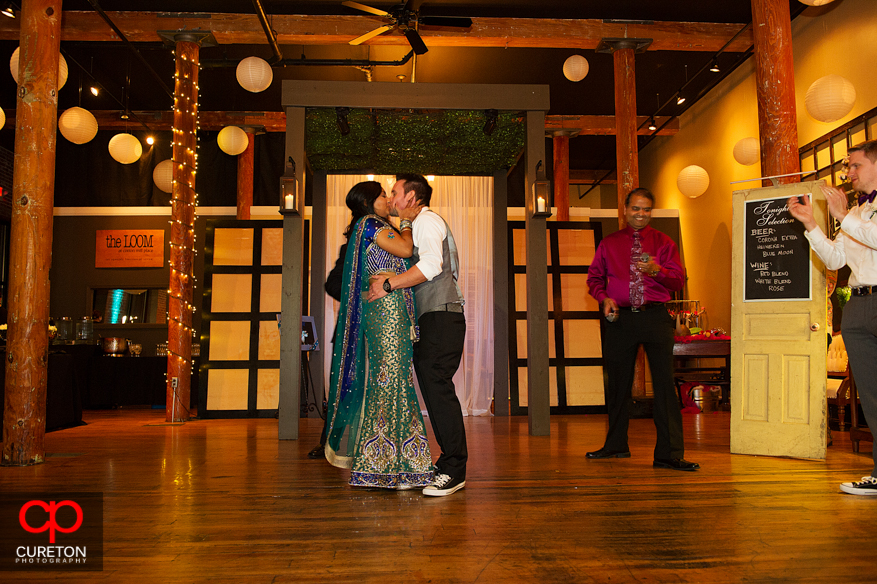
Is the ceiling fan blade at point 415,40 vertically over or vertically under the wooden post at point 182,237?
over

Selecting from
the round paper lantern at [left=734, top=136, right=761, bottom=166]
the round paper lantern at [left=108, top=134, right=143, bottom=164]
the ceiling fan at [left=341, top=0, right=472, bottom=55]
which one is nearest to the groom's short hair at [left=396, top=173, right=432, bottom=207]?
the ceiling fan at [left=341, top=0, right=472, bottom=55]

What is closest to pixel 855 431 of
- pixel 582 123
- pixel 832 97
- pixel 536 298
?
pixel 536 298

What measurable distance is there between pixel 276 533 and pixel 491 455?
7.12 feet

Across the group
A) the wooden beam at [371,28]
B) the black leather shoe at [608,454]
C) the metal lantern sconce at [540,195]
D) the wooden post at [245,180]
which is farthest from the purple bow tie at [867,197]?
the wooden post at [245,180]

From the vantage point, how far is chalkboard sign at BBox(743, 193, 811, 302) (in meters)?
4.22

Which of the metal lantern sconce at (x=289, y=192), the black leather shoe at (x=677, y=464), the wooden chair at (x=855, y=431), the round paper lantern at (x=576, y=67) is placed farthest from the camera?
the round paper lantern at (x=576, y=67)

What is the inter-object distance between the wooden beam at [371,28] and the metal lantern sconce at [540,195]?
129 inches

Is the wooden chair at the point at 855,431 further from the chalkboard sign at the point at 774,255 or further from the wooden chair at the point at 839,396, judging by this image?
the chalkboard sign at the point at 774,255

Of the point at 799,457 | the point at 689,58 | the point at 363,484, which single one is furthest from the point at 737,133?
the point at 363,484

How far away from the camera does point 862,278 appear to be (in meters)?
3.17

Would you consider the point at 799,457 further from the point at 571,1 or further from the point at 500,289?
the point at 571,1

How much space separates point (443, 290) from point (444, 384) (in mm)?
465

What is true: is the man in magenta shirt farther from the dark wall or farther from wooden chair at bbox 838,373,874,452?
the dark wall

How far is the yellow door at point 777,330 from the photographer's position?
4.14 metres
